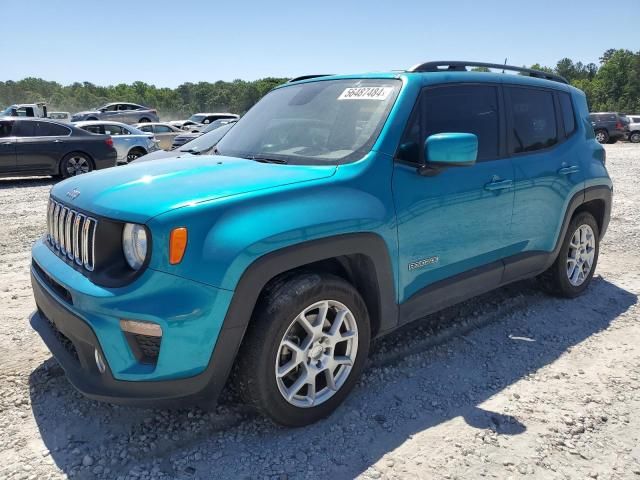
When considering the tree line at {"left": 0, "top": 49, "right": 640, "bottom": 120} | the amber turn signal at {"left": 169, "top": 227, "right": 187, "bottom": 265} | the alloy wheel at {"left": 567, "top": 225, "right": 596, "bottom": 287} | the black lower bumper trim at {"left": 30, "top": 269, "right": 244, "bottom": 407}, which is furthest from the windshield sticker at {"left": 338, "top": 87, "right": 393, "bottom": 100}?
the tree line at {"left": 0, "top": 49, "right": 640, "bottom": 120}

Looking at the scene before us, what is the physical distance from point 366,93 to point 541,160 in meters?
1.58

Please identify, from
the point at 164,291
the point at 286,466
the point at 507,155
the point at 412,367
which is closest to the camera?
the point at 164,291

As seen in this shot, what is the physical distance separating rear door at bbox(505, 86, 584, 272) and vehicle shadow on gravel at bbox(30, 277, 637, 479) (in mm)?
836

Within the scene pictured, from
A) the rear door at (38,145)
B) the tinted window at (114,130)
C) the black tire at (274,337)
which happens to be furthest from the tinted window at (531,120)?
the tinted window at (114,130)

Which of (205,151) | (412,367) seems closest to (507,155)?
(412,367)

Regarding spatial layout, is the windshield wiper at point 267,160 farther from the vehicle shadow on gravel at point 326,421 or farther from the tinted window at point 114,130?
the tinted window at point 114,130

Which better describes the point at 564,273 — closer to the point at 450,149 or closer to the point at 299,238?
the point at 450,149

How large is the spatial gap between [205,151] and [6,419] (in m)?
2.03

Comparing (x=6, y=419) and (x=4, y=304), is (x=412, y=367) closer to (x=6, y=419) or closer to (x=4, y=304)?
(x=6, y=419)

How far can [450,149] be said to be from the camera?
290 centimetres

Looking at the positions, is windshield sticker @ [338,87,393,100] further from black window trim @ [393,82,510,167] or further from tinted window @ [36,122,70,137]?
tinted window @ [36,122,70,137]

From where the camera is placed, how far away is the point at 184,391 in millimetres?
2340

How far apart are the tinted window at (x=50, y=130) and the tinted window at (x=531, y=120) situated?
10332mm

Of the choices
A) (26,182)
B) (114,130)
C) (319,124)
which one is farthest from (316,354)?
(114,130)
